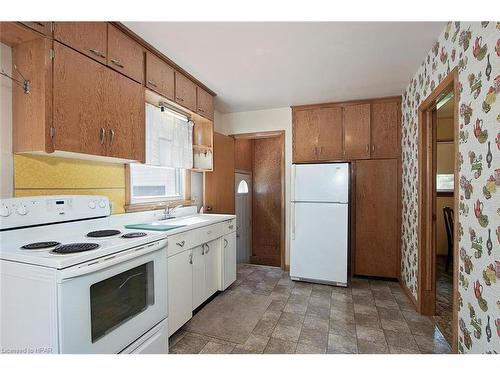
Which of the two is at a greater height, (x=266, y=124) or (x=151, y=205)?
(x=266, y=124)

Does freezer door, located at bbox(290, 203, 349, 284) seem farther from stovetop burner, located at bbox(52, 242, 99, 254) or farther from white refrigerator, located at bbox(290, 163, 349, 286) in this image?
stovetop burner, located at bbox(52, 242, 99, 254)

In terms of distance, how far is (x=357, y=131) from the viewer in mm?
3441

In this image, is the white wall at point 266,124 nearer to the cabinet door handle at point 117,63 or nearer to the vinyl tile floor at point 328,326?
the vinyl tile floor at point 328,326

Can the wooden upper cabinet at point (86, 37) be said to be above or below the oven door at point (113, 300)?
above

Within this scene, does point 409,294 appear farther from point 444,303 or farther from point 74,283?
point 74,283

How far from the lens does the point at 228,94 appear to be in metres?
3.23

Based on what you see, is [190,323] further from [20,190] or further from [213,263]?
[20,190]

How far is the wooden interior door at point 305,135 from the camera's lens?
→ 3.61 m

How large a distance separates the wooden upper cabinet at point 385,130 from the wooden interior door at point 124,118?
2.85 metres

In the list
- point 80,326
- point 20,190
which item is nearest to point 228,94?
point 20,190

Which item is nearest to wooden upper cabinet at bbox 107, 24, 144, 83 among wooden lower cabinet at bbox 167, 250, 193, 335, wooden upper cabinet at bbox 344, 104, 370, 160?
wooden lower cabinet at bbox 167, 250, 193, 335

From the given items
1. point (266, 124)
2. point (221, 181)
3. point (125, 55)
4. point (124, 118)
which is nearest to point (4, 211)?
point (124, 118)

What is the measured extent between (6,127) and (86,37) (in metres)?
0.73

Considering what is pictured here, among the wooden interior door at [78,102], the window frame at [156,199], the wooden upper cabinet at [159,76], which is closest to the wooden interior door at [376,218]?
the window frame at [156,199]
